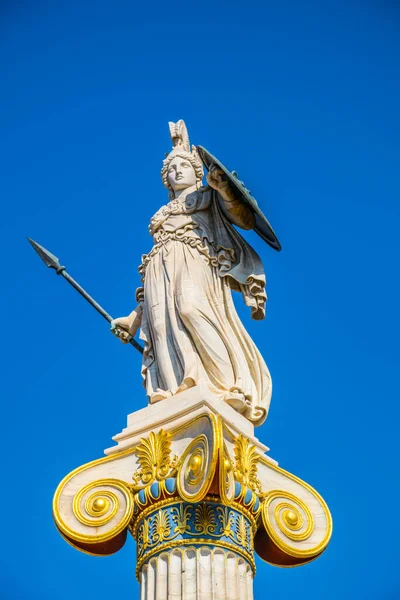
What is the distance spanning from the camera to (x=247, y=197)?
53.2ft

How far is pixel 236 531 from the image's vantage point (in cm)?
1385

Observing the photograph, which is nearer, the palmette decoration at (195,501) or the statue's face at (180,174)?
the palmette decoration at (195,501)

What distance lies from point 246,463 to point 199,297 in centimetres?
268

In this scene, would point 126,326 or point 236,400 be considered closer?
point 236,400

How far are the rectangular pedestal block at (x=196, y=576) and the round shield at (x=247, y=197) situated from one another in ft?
15.7

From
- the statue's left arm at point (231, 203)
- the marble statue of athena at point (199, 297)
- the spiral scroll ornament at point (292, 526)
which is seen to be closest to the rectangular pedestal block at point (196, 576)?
the spiral scroll ornament at point (292, 526)

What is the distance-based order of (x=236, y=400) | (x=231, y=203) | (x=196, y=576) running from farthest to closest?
(x=231, y=203), (x=236, y=400), (x=196, y=576)

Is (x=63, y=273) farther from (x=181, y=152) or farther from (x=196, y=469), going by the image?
(x=196, y=469)

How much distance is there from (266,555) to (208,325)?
3.19 m

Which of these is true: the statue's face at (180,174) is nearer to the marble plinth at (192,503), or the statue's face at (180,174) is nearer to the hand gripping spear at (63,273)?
the hand gripping spear at (63,273)

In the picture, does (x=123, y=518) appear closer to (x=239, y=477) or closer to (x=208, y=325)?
(x=239, y=477)

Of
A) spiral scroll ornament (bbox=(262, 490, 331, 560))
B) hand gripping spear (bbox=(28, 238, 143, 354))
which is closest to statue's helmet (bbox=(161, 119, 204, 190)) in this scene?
hand gripping spear (bbox=(28, 238, 143, 354))

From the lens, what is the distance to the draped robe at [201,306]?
50.1ft

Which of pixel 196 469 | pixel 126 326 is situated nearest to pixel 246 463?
pixel 196 469
